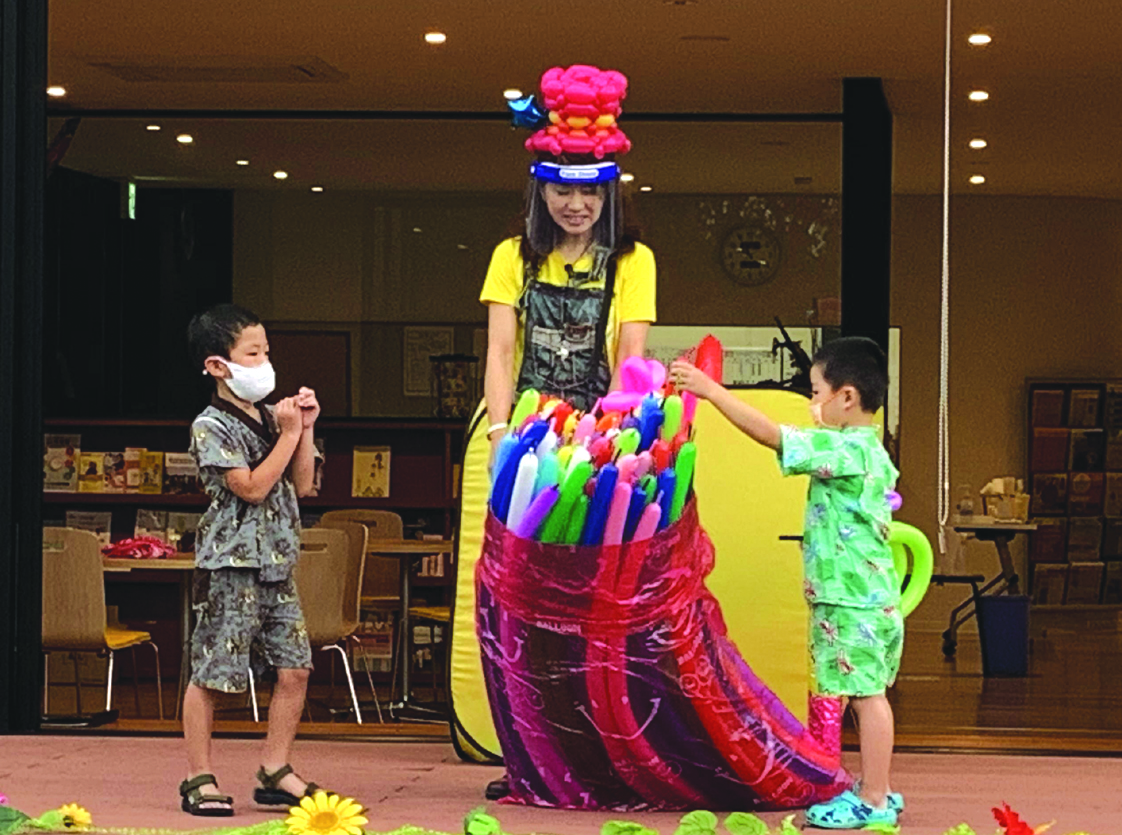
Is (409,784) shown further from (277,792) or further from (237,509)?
(237,509)

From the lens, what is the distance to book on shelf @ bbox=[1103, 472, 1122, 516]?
539 inches

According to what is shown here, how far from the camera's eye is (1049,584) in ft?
44.1

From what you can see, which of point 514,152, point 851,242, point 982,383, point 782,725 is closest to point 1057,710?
point 851,242

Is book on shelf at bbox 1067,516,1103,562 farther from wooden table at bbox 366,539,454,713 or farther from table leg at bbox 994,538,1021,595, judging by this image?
wooden table at bbox 366,539,454,713

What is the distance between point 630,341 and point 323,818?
134 centimetres

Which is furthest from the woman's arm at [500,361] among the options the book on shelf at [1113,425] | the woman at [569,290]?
the book on shelf at [1113,425]

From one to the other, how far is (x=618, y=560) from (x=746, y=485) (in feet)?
4.12

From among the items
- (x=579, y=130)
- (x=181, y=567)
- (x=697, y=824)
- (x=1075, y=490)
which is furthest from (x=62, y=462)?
(x=1075, y=490)

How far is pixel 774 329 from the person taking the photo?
952 centimetres

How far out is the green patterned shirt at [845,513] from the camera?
13.5 feet

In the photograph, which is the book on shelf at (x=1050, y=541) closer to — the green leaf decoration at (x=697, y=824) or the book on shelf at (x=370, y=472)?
the book on shelf at (x=370, y=472)

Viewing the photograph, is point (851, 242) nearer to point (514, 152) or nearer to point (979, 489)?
point (514, 152)

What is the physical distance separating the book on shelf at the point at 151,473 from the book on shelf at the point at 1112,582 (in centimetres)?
710

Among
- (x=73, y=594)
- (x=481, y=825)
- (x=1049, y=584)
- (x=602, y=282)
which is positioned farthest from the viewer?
(x=1049, y=584)
